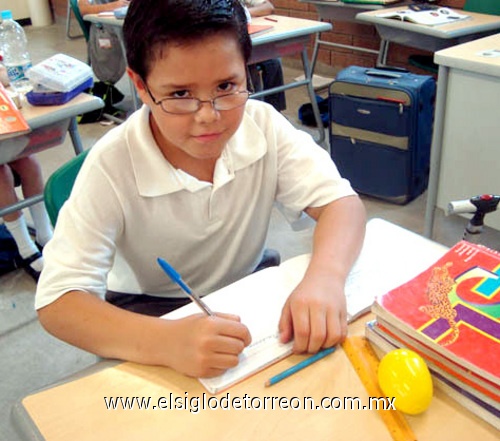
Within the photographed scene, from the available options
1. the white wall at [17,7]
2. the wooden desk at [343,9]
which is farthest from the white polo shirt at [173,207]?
the white wall at [17,7]

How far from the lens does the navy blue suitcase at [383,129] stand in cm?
256

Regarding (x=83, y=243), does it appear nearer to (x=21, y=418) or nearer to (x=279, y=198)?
(x=21, y=418)

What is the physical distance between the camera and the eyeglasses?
2.84ft

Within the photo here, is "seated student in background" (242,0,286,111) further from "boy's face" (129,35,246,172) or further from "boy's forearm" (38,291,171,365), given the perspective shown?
"boy's forearm" (38,291,171,365)

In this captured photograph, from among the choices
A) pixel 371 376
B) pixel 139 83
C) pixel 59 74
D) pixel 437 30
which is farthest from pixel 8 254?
pixel 437 30

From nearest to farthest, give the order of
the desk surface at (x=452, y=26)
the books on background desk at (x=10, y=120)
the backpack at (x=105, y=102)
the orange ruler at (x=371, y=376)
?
1. the orange ruler at (x=371, y=376)
2. the books on background desk at (x=10, y=120)
3. the desk surface at (x=452, y=26)
4. the backpack at (x=105, y=102)

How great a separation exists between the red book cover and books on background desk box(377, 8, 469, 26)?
2336 millimetres

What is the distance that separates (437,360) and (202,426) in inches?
11.7

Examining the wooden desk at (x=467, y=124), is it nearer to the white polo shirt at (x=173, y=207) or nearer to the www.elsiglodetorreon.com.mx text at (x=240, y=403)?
the white polo shirt at (x=173, y=207)

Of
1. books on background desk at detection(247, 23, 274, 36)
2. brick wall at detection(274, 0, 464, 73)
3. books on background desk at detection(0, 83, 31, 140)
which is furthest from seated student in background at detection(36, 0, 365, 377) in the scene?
brick wall at detection(274, 0, 464, 73)

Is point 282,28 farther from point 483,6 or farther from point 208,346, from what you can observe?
point 208,346

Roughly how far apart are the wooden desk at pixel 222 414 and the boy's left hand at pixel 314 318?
24mm

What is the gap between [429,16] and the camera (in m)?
2.88

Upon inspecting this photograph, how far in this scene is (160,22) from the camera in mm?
845
